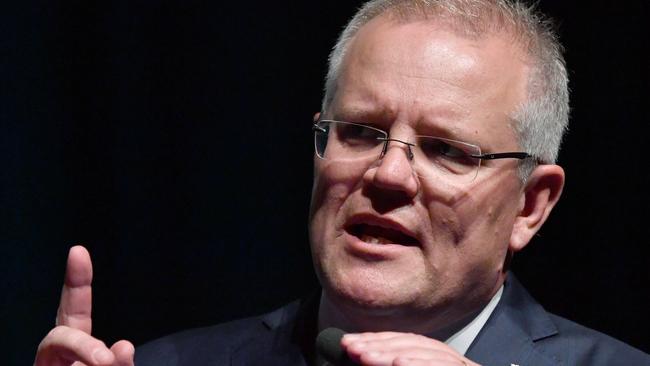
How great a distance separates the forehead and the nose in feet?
0.21

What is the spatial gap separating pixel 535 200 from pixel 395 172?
0.43 m

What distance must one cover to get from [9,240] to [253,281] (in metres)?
0.79

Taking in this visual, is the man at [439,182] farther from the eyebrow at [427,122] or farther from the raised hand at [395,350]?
the raised hand at [395,350]

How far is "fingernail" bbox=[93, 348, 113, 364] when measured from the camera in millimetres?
1611

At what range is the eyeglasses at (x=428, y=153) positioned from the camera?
6.33 ft

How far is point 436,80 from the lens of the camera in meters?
1.94

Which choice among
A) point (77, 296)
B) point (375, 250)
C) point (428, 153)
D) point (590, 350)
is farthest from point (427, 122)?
point (77, 296)

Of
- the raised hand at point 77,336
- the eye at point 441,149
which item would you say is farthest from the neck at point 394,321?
the raised hand at point 77,336

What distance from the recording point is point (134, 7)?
286cm

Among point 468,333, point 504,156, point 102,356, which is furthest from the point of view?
point 468,333

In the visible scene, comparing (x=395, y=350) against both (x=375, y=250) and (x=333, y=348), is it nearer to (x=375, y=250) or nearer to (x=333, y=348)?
(x=333, y=348)

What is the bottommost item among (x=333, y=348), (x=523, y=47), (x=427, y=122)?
(x=333, y=348)

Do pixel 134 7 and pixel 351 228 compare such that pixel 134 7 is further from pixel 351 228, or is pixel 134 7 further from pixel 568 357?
pixel 568 357

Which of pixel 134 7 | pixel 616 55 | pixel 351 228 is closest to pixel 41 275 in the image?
pixel 134 7
